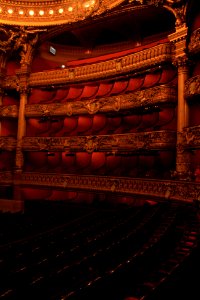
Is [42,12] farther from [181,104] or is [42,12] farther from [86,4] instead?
[181,104]

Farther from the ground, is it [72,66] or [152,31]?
[152,31]

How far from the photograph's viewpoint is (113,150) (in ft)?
21.0

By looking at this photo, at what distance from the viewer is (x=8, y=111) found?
7871mm

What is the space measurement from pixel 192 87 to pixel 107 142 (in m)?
2.25

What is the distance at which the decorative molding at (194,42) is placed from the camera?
197 inches

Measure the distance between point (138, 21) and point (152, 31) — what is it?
24.5 inches

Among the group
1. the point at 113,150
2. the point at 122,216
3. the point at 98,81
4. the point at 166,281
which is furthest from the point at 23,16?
the point at 166,281

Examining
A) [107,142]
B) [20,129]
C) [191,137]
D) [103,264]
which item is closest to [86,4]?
[107,142]

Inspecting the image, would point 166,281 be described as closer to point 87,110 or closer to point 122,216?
point 122,216

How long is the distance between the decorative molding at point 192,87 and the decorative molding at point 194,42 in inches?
19.4

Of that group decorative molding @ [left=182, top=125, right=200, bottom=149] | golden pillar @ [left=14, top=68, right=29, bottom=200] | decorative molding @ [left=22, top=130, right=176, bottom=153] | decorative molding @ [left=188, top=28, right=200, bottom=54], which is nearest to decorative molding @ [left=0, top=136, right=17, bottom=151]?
golden pillar @ [left=14, top=68, right=29, bottom=200]

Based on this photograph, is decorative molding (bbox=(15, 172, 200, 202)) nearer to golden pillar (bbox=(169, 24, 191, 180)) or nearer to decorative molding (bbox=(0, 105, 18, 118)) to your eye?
golden pillar (bbox=(169, 24, 191, 180))

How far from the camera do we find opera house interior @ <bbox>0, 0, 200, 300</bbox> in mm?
4252

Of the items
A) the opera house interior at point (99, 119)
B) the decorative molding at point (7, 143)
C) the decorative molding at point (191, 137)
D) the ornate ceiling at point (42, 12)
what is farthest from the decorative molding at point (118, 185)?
the ornate ceiling at point (42, 12)
